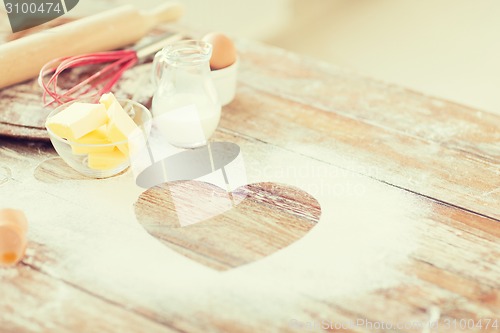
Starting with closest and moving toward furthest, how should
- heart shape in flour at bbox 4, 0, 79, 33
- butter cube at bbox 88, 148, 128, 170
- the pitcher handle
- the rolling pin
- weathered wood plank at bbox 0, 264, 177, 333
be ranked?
weathered wood plank at bbox 0, 264, 177, 333 → butter cube at bbox 88, 148, 128, 170 → the pitcher handle → the rolling pin → heart shape in flour at bbox 4, 0, 79, 33

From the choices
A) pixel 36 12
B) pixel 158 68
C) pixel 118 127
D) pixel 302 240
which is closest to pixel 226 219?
pixel 302 240

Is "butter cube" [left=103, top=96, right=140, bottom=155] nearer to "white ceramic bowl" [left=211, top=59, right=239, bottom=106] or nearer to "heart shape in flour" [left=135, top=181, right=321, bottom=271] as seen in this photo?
"heart shape in flour" [left=135, top=181, right=321, bottom=271]

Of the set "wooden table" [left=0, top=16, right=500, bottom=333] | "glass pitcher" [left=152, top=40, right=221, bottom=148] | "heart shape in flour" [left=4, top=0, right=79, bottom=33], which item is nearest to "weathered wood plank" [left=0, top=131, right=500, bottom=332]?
"wooden table" [left=0, top=16, right=500, bottom=333]

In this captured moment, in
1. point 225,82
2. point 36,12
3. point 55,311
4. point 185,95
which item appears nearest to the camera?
point 55,311

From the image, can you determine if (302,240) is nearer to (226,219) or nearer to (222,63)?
(226,219)

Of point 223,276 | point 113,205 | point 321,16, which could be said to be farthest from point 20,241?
point 321,16

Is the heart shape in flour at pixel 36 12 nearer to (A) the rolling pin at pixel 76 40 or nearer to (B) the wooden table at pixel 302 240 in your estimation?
(A) the rolling pin at pixel 76 40

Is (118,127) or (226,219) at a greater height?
(118,127)
